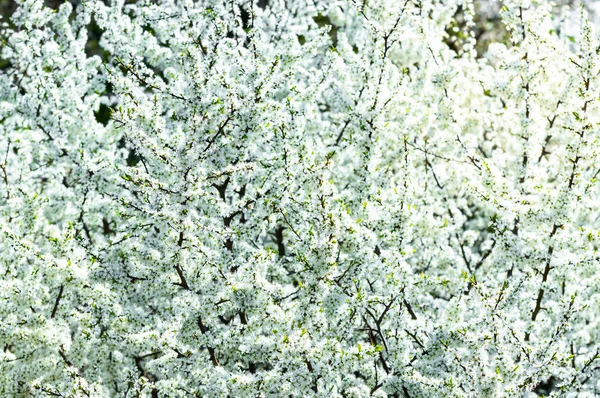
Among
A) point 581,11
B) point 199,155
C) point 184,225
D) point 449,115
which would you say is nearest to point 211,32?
point 199,155

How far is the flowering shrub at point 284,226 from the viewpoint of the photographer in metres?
4.92

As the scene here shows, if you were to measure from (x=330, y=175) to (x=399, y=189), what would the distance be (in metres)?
1.56

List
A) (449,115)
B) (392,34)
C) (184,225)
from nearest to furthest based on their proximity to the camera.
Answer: (184,225)
(392,34)
(449,115)

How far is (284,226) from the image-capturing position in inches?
232

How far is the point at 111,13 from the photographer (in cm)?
705

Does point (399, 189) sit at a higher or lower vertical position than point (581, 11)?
lower

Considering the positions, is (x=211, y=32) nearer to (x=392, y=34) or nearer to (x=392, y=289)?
(x=392, y=34)

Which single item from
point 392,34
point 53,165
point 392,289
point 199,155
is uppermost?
point 392,34

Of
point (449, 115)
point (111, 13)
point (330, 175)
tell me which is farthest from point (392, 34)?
point (111, 13)

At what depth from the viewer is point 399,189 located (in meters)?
5.56

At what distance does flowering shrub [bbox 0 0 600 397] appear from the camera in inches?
194

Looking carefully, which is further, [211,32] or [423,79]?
[423,79]

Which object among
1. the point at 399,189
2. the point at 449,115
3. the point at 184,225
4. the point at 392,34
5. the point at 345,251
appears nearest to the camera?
the point at 184,225

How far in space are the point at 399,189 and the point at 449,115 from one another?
5.50 ft
